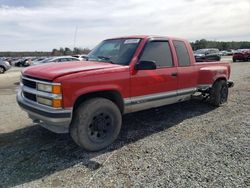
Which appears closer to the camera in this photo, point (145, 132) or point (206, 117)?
point (145, 132)

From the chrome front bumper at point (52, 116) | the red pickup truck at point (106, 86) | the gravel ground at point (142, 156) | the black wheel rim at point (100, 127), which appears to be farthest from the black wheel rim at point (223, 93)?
the chrome front bumper at point (52, 116)

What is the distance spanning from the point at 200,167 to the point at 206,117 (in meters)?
2.90

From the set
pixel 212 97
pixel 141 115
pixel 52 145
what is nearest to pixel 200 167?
pixel 52 145

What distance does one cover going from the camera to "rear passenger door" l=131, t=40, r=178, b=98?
5.31m

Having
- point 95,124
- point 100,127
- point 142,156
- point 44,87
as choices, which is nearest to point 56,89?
point 44,87

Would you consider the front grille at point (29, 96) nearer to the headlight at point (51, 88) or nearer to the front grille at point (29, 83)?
the front grille at point (29, 83)

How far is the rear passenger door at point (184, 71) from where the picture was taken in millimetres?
6328

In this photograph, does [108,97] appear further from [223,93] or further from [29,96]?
[223,93]

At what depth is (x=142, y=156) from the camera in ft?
14.7

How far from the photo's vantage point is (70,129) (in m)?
4.61

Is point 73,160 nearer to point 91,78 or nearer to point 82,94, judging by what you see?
point 82,94

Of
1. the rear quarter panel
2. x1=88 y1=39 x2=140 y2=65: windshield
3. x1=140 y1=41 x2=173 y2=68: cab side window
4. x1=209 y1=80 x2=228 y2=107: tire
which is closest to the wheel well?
x1=88 y1=39 x2=140 y2=65: windshield

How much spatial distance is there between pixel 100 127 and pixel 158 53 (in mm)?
2091

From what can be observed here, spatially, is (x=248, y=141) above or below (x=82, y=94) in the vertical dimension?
below
